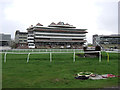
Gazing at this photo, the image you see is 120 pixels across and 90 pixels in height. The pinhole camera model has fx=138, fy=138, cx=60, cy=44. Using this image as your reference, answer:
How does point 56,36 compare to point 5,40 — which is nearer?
point 56,36

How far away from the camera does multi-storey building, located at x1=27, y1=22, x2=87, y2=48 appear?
66.0 meters

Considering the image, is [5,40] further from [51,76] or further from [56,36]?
[51,76]

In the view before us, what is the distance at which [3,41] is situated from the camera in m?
88.8

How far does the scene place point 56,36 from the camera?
67688mm

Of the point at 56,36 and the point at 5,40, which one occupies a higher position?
the point at 56,36

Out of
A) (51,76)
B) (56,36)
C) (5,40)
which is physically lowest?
(51,76)

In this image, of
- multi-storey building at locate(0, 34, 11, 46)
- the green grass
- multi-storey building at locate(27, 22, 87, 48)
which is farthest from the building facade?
the green grass

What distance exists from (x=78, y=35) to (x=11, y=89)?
67.7 meters

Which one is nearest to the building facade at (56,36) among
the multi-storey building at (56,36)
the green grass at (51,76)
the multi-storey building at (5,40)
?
the multi-storey building at (56,36)

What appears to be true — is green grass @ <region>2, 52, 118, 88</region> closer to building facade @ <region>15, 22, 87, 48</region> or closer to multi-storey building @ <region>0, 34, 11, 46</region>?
building facade @ <region>15, 22, 87, 48</region>

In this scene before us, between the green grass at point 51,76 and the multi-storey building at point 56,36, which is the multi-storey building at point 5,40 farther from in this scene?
the green grass at point 51,76

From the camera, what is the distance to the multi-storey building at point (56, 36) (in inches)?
2598

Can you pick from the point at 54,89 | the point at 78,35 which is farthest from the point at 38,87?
the point at 78,35

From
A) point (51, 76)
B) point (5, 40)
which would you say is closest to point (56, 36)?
point (5, 40)
